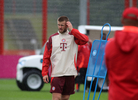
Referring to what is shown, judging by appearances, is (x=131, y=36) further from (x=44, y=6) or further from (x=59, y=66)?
(x=44, y=6)

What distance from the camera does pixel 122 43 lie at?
345 centimetres

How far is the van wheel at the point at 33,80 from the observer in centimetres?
1286

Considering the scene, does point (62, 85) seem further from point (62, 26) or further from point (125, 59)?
point (125, 59)

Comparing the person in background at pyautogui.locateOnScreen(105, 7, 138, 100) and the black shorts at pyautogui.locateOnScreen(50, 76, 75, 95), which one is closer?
the person in background at pyautogui.locateOnScreen(105, 7, 138, 100)

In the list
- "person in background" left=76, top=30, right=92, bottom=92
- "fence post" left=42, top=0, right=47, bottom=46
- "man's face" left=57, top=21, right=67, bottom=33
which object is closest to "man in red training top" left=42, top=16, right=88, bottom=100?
"man's face" left=57, top=21, right=67, bottom=33

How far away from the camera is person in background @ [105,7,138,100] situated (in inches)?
137

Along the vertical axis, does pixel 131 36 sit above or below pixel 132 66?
above

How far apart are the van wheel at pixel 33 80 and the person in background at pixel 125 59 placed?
941cm

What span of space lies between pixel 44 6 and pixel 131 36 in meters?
16.5

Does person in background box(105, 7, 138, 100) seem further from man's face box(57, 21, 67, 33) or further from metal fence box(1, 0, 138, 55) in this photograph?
metal fence box(1, 0, 138, 55)

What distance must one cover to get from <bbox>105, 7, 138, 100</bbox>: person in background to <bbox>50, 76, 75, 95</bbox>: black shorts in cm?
246

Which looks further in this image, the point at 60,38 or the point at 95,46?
the point at 95,46

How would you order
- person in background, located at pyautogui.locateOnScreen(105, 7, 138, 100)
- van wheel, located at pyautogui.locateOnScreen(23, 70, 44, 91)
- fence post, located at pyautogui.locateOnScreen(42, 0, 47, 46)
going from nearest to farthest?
person in background, located at pyautogui.locateOnScreen(105, 7, 138, 100), van wheel, located at pyautogui.locateOnScreen(23, 70, 44, 91), fence post, located at pyautogui.locateOnScreen(42, 0, 47, 46)

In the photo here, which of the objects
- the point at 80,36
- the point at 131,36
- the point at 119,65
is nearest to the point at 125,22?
the point at 131,36
